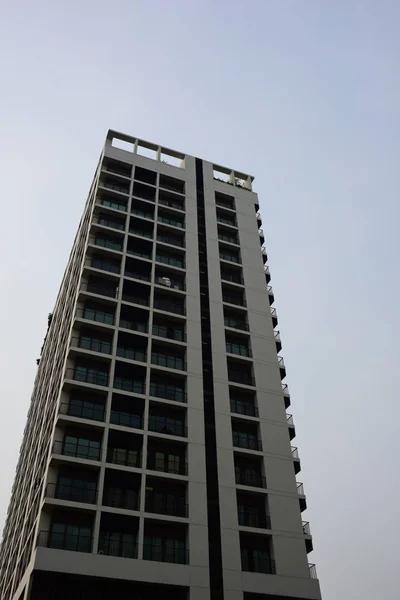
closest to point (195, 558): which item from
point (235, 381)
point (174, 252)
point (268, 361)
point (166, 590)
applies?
point (166, 590)

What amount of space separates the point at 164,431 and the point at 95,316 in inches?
480

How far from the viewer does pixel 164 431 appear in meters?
45.2

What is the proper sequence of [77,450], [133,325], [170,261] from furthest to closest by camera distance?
[170,261] < [133,325] < [77,450]

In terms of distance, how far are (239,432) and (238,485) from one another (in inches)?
216

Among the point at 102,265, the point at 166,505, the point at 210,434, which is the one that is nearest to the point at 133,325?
the point at 102,265

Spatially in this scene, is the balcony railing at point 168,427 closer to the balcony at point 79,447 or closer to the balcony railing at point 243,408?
the balcony at point 79,447

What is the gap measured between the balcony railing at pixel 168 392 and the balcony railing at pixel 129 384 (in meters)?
0.96

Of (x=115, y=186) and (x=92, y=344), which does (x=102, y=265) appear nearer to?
(x=92, y=344)

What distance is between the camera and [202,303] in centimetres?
5566

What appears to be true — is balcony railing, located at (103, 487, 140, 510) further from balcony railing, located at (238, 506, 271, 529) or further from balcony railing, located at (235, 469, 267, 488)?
balcony railing, located at (235, 469, 267, 488)

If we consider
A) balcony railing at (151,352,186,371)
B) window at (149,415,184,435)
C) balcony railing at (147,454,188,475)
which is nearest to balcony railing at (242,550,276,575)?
balcony railing at (147,454,188,475)

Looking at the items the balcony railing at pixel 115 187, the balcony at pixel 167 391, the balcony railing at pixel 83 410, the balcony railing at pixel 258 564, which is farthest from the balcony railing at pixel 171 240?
the balcony railing at pixel 258 564

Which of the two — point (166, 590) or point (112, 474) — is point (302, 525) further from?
point (112, 474)

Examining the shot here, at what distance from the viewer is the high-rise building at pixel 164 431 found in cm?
3797
